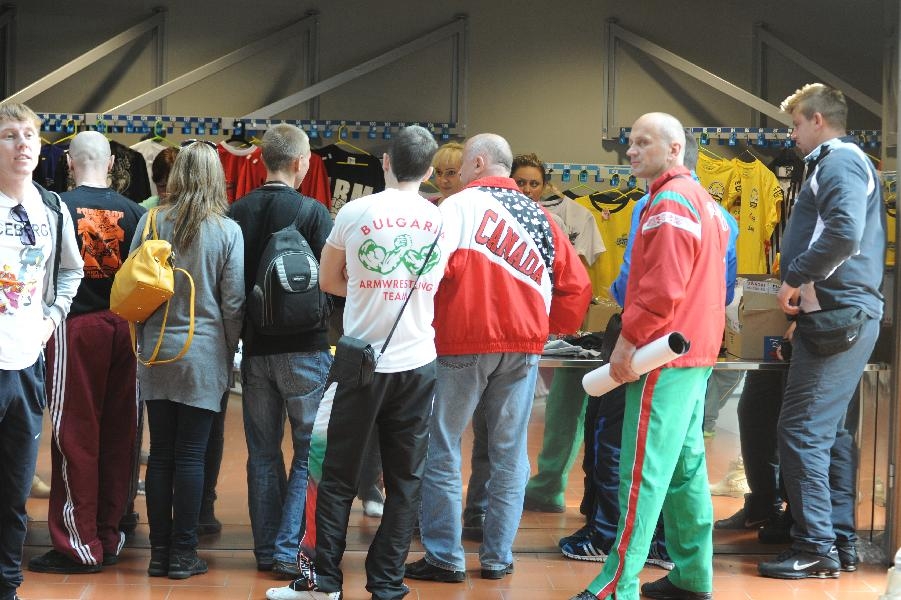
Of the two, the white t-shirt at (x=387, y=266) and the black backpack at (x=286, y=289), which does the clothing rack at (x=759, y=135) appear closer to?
the black backpack at (x=286, y=289)

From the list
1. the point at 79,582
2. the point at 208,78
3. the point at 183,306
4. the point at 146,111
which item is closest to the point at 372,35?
the point at 208,78

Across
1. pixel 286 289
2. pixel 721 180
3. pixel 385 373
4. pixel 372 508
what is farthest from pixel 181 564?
pixel 721 180

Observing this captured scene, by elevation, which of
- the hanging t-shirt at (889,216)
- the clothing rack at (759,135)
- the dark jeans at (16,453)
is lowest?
the dark jeans at (16,453)

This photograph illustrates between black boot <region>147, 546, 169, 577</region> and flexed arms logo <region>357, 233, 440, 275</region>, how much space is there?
1.40 metres

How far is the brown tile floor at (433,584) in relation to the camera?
385 centimetres

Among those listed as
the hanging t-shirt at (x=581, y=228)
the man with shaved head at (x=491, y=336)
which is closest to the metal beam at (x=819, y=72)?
the hanging t-shirt at (x=581, y=228)

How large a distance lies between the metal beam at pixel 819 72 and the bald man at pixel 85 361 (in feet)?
15.6

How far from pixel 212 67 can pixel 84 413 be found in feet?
10.9

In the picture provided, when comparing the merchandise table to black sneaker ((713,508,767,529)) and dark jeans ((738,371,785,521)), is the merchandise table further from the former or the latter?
black sneaker ((713,508,767,529))

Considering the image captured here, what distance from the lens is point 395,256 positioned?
3.40 metres

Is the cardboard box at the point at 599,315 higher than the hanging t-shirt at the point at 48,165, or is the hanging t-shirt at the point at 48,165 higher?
the hanging t-shirt at the point at 48,165

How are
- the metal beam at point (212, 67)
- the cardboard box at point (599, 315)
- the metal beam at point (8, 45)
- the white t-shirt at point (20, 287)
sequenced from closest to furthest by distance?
the white t-shirt at point (20, 287) → the cardboard box at point (599, 315) → the metal beam at point (212, 67) → the metal beam at point (8, 45)

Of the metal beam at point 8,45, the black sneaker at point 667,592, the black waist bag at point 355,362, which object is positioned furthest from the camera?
the metal beam at point 8,45

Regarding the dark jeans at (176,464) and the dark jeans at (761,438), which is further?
the dark jeans at (761,438)
